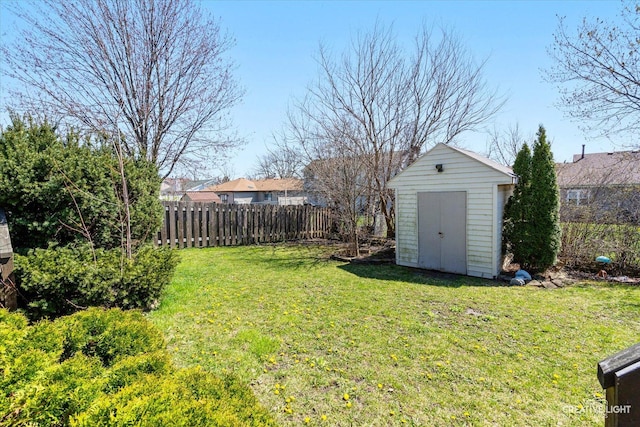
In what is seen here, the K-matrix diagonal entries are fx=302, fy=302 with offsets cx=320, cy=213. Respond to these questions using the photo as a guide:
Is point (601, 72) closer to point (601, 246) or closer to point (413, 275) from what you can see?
point (601, 246)

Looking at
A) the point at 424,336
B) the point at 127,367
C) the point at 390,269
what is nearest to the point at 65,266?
the point at 127,367

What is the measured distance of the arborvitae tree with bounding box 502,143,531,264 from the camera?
6.81 meters

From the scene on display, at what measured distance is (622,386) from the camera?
0.87 metres

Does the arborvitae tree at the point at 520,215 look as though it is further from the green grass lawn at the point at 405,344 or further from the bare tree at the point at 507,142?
the bare tree at the point at 507,142

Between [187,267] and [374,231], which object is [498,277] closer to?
[374,231]

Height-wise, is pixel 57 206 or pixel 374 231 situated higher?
pixel 57 206

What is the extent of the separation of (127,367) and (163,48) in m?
10.1

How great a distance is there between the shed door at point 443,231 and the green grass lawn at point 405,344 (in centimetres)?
88

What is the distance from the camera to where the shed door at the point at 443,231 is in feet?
22.9

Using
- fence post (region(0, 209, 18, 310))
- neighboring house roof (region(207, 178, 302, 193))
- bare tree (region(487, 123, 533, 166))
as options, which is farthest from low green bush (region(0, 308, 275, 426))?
neighboring house roof (region(207, 178, 302, 193))

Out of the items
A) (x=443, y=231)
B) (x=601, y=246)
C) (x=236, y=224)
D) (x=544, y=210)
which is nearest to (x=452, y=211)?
(x=443, y=231)

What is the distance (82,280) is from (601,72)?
11.1 meters

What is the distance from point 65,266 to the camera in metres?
3.59

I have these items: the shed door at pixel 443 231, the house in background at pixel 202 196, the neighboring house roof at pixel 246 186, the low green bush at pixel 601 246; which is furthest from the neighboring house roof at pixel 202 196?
the low green bush at pixel 601 246
